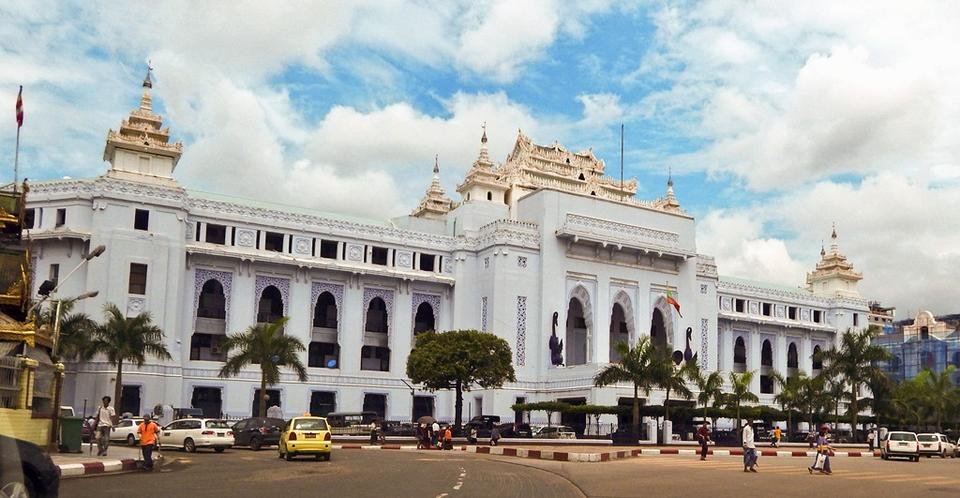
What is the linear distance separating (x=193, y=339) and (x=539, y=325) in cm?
2386

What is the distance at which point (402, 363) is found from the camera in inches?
2625

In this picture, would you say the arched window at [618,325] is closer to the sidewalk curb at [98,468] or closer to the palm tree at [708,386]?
the palm tree at [708,386]

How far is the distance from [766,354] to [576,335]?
82.8ft

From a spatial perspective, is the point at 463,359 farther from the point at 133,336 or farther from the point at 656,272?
the point at 656,272

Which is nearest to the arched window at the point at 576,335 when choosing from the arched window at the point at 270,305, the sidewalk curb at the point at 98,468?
the arched window at the point at 270,305

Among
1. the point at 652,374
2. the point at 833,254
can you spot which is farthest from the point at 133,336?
the point at 833,254

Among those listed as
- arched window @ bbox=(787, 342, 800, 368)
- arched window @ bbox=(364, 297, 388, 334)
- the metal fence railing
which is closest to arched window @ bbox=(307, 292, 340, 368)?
arched window @ bbox=(364, 297, 388, 334)

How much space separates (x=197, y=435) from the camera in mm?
34656

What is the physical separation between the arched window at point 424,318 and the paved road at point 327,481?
4152 centimetres

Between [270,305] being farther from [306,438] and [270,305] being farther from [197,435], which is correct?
[306,438]

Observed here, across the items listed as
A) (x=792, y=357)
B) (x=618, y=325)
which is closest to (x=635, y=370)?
(x=618, y=325)

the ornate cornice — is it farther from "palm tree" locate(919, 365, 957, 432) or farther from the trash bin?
the trash bin

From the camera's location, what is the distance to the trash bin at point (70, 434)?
28.2m

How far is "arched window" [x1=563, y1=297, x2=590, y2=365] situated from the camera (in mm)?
72125
